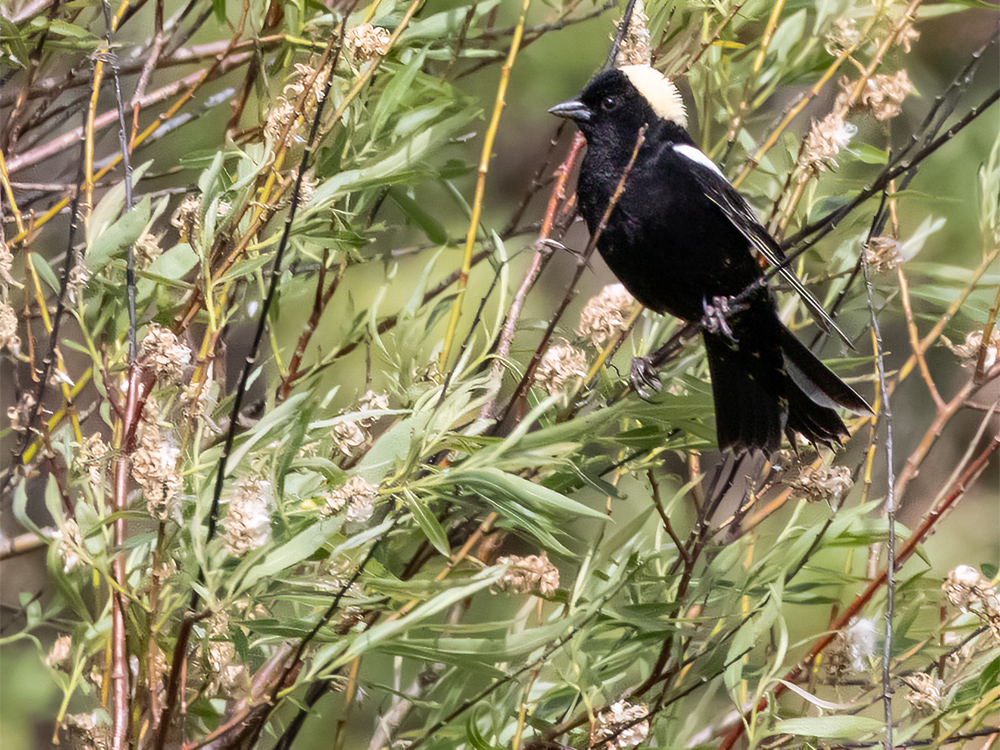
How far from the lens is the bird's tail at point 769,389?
3.62 ft

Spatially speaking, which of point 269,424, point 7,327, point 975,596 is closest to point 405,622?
point 269,424

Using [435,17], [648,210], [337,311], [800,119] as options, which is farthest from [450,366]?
[800,119]

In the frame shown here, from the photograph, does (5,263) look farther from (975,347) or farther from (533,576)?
(975,347)

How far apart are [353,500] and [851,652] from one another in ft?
1.88

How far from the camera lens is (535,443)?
0.89 metres

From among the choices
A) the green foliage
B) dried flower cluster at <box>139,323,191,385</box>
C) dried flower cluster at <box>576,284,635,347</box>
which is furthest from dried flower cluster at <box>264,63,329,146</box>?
dried flower cluster at <box>576,284,635,347</box>

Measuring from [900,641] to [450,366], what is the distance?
0.58 meters

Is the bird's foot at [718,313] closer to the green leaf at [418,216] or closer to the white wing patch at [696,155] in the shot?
the white wing patch at [696,155]

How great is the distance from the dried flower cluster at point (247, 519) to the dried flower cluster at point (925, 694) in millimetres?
590

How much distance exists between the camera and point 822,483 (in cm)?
99

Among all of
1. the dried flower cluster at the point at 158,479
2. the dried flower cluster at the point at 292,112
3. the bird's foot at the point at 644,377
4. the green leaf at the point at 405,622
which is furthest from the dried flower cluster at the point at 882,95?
the dried flower cluster at the point at 158,479

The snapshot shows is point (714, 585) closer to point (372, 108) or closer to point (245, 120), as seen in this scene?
point (372, 108)

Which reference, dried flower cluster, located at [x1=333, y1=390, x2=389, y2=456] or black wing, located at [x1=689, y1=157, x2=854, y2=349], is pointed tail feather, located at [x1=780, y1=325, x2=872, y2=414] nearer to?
black wing, located at [x1=689, y1=157, x2=854, y2=349]

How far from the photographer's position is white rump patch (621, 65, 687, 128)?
140 cm
